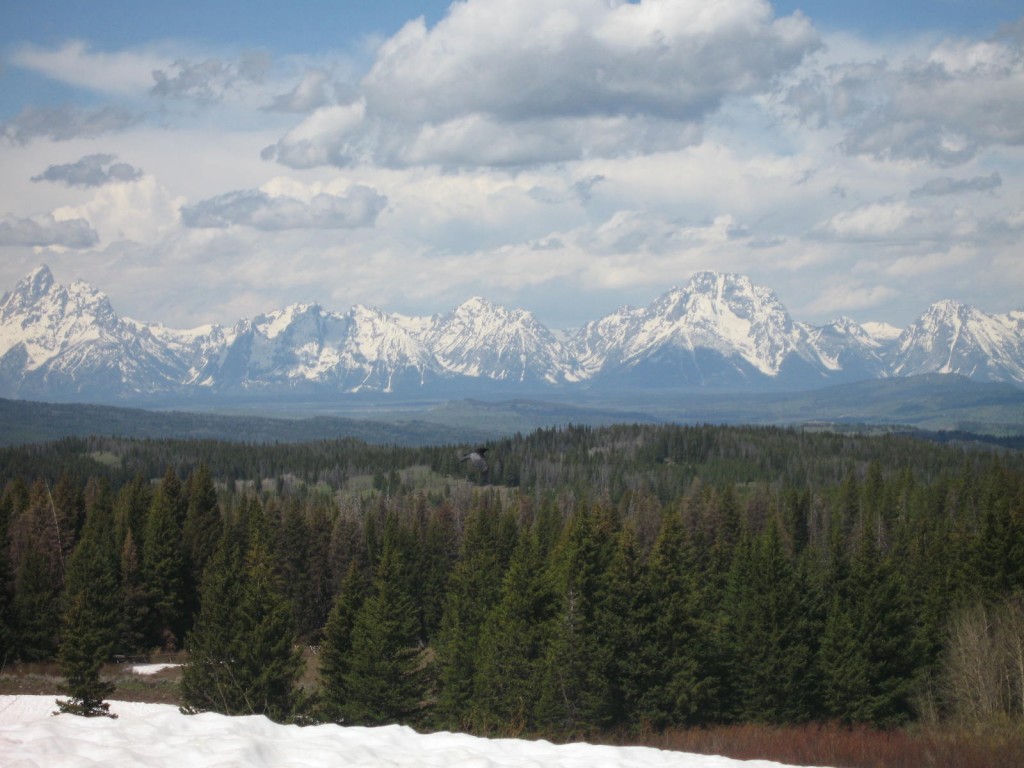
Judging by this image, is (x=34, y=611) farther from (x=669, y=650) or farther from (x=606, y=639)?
(x=669, y=650)

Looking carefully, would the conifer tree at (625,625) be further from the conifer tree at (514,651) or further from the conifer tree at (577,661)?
the conifer tree at (514,651)

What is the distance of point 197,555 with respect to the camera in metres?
75.2

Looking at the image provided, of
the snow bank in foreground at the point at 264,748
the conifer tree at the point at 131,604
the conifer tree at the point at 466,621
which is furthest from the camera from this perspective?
the conifer tree at the point at 131,604

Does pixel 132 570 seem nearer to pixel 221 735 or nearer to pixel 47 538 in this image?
pixel 47 538

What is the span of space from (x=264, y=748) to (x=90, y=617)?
33.8 metres

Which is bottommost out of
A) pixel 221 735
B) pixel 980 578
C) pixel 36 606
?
pixel 36 606

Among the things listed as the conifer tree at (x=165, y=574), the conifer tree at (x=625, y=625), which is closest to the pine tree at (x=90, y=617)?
the conifer tree at (x=165, y=574)

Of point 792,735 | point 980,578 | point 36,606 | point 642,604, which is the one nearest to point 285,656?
point 642,604

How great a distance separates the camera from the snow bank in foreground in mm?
17203

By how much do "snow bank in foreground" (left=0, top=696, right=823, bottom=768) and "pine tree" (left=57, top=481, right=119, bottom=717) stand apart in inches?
495

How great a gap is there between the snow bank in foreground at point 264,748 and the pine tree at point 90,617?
41.3 feet

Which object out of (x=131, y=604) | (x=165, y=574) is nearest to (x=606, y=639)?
(x=165, y=574)

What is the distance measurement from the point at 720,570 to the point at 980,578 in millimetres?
24371

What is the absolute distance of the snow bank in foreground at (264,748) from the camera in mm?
17203
